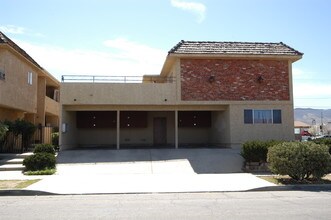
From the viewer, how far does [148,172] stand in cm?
1823

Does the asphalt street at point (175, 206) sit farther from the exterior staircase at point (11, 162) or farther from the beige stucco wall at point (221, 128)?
the beige stucco wall at point (221, 128)

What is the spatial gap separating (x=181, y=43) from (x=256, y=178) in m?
12.3

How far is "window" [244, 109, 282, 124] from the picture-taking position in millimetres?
24469

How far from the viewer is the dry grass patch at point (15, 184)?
1318cm

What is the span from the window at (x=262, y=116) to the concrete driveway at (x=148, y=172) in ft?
9.22

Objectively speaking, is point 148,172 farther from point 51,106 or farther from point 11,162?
point 51,106

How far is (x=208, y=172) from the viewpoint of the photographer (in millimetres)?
18203

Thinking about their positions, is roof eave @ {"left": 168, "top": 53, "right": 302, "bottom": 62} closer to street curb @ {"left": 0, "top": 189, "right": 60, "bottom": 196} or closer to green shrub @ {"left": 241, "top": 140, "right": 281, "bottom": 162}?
green shrub @ {"left": 241, "top": 140, "right": 281, "bottom": 162}

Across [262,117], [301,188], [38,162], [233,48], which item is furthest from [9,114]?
[301,188]

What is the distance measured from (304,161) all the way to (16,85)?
18941mm

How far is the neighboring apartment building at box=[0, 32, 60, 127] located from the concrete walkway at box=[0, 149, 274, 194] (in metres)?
5.61

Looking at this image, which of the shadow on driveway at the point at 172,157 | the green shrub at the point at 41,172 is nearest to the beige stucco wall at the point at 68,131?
the shadow on driveway at the point at 172,157

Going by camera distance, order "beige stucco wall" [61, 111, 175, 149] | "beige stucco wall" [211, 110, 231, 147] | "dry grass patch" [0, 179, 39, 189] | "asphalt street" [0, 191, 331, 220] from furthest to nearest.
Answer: "beige stucco wall" [61, 111, 175, 149]
"beige stucco wall" [211, 110, 231, 147]
"dry grass patch" [0, 179, 39, 189]
"asphalt street" [0, 191, 331, 220]

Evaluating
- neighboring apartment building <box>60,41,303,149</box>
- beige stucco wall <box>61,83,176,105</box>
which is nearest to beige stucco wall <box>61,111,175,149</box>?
neighboring apartment building <box>60,41,303,149</box>
